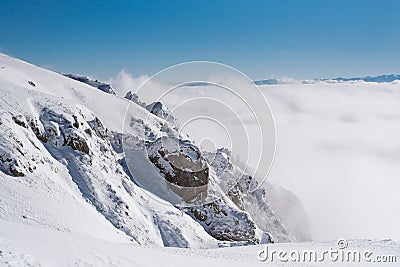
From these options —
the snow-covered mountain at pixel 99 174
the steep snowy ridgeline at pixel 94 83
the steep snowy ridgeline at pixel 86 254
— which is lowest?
the steep snowy ridgeline at pixel 86 254

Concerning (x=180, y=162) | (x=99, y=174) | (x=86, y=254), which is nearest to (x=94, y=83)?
(x=180, y=162)

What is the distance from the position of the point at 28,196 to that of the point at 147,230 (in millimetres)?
19030

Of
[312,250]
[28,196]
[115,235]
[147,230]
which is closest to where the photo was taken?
[312,250]

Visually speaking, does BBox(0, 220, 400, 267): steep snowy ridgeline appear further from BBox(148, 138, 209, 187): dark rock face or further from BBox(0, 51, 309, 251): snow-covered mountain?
BBox(148, 138, 209, 187): dark rock face

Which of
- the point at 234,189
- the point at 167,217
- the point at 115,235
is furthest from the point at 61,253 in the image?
the point at 234,189

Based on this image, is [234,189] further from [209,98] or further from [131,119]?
[209,98]

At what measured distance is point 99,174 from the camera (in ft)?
186

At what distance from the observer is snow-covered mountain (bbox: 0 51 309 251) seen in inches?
1706

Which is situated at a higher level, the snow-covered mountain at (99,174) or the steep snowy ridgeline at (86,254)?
the snow-covered mountain at (99,174)

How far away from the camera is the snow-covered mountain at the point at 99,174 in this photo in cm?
4334

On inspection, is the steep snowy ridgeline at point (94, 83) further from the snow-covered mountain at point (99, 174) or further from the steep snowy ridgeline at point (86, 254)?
the steep snowy ridgeline at point (86, 254)

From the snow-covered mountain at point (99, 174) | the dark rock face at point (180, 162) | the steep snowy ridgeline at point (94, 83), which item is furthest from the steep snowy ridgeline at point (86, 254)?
the steep snowy ridgeline at point (94, 83)

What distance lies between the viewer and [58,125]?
187 feet

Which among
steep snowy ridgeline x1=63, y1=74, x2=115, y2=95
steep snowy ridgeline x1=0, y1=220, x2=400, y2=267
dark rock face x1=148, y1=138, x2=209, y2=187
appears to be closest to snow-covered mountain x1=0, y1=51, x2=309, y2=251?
dark rock face x1=148, y1=138, x2=209, y2=187
